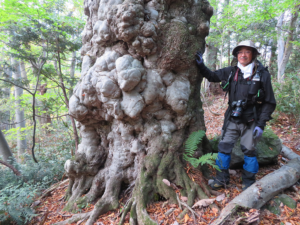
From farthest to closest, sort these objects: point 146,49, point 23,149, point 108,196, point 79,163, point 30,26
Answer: point 23,149
point 30,26
point 79,163
point 108,196
point 146,49

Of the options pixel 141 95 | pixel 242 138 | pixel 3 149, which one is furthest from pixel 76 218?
pixel 3 149

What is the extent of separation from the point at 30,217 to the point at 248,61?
5276 millimetres

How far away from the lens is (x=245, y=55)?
117 inches

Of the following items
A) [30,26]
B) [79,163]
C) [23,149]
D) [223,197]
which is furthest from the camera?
[23,149]

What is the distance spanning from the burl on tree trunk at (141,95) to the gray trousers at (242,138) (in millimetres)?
532

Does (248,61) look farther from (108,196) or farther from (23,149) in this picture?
(23,149)

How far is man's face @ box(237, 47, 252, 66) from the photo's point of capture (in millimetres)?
2959

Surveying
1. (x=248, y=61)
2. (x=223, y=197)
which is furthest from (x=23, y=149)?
(x=248, y=61)

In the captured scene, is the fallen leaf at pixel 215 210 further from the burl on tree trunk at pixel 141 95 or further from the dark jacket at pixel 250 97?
the dark jacket at pixel 250 97

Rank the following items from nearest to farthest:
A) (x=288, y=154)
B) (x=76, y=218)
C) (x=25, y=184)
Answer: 1. (x=76, y=218)
2. (x=288, y=154)
3. (x=25, y=184)

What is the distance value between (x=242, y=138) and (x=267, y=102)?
776mm

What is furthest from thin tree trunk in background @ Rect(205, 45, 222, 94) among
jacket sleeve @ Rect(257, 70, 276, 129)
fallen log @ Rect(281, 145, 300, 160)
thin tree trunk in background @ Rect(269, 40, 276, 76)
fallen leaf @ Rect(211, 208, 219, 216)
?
fallen leaf @ Rect(211, 208, 219, 216)

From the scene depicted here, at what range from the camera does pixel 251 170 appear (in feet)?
9.75

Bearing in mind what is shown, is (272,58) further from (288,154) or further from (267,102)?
(267,102)
